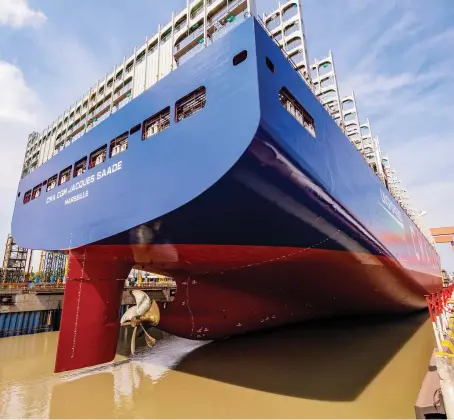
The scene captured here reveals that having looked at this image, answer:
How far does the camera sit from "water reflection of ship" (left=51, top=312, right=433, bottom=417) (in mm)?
4395

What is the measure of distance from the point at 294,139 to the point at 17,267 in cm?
4179

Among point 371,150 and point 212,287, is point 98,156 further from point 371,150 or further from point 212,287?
point 371,150

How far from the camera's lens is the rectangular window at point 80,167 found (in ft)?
19.7

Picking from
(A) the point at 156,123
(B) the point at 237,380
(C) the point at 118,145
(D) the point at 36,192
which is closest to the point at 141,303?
(B) the point at 237,380

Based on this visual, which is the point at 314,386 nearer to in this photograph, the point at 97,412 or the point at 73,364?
the point at 97,412

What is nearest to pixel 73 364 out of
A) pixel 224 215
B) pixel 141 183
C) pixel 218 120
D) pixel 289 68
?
pixel 141 183

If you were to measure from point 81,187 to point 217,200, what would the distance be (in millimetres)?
3345

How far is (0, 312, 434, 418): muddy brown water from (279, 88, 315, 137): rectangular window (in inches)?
155

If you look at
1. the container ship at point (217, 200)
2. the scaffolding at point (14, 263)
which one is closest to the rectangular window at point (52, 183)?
the container ship at point (217, 200)

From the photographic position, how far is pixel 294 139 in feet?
12.3

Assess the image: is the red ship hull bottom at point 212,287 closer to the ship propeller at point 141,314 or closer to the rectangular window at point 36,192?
the ship propeller at point 141,314

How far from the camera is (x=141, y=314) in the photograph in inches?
213

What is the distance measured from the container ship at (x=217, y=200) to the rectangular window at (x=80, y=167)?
0.04 metres

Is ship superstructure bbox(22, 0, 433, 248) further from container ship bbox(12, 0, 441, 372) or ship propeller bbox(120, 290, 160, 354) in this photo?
ship propeller bbox(120, 290, 160, 354)
